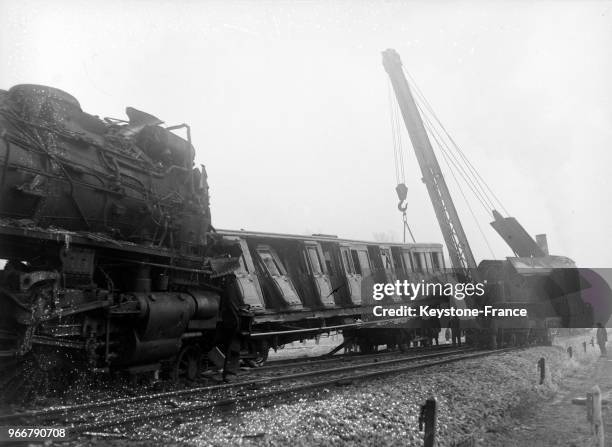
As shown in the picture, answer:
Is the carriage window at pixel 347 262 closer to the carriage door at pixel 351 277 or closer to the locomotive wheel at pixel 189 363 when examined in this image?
the carriage door at pixel 351 277

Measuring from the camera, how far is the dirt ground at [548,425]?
22.3 feet

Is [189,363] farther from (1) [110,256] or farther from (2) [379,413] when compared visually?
(2) [379,413]

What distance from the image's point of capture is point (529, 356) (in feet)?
41.9

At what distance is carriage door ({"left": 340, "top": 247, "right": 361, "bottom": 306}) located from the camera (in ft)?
39.9

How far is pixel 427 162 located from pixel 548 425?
11.2 m

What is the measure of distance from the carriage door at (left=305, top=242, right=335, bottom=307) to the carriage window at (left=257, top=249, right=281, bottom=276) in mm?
1083

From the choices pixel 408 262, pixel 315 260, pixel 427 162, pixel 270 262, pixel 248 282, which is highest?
pixel 427 162

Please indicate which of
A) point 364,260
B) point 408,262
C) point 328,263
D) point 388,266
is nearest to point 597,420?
point 328,263

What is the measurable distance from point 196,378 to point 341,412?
9.85ft

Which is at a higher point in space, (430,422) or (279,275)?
(279,275)

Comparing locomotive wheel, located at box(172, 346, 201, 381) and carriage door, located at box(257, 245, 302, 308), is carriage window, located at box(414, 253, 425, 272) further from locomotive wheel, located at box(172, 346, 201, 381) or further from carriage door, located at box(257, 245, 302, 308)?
locomotive wheel, located at box(172, 346, 201, 381)

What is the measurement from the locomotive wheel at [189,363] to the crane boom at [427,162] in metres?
11.7

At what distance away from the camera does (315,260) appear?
455 inches

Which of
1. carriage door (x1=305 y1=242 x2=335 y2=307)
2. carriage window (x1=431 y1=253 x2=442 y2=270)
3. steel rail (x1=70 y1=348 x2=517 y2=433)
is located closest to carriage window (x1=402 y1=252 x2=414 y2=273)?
carriage window (x1=431 y1=253 x2=442 y2=270)
